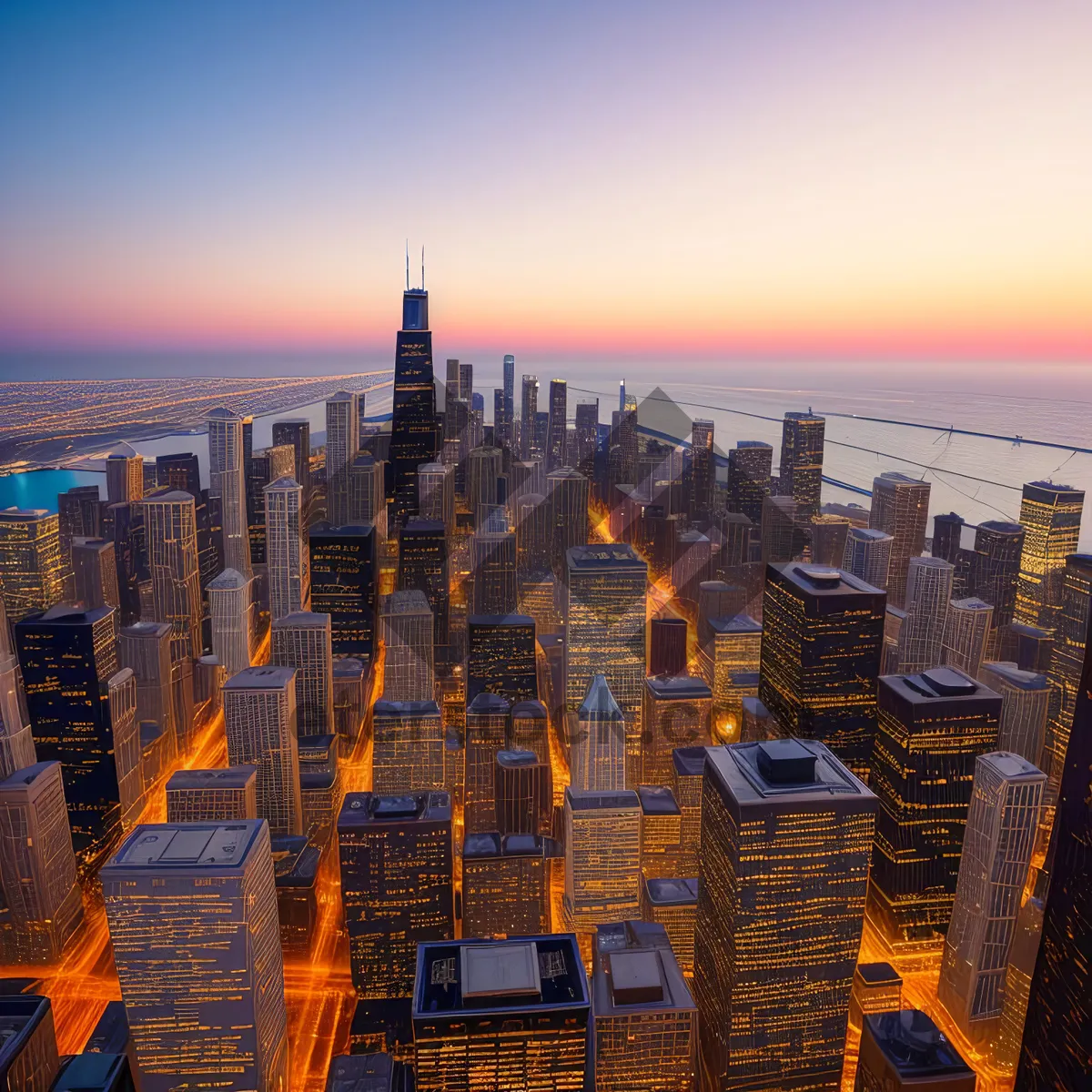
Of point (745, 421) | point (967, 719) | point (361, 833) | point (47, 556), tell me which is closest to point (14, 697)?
point (47, 556)

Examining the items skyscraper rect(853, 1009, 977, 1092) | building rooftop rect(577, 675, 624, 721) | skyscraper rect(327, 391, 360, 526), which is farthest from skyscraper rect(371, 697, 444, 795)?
skyscraper rect(327, 391, 360, 526)

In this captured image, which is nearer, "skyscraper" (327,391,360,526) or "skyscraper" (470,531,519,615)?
"skyscraper" (470,531,519,615)

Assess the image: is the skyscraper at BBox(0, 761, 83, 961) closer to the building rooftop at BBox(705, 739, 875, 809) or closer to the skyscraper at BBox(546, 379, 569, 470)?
the building rooftop at BBox(705, 739, 875, 809)

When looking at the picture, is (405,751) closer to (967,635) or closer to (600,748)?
(600,748)

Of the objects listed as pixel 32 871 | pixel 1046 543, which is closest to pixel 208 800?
pixel 32 871

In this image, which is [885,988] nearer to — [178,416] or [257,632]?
[257,632]
